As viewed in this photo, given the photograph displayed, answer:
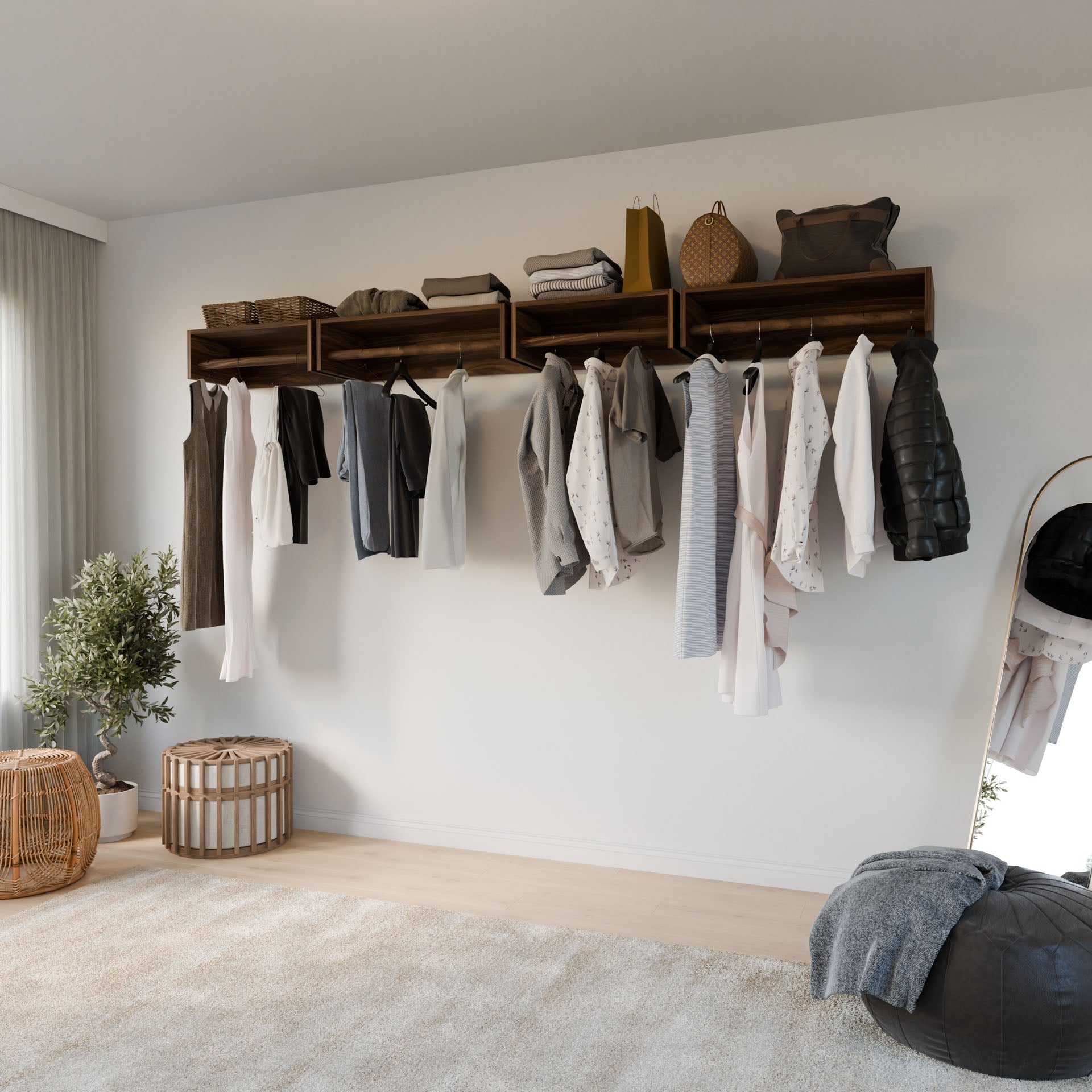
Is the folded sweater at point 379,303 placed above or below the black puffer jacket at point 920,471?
above

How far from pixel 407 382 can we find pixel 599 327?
2.39 ft

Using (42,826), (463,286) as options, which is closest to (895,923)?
(463,286)

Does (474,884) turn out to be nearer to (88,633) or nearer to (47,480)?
(88,633)

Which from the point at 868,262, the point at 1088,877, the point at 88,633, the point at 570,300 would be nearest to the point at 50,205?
the point at 88,633

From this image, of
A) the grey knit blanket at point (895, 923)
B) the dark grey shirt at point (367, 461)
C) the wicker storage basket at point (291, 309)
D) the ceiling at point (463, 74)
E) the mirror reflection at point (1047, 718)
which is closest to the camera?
the grey knit blanket at point (895, 923)

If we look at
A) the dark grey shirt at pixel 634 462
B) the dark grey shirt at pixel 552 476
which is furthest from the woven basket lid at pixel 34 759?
the dark grey shirt at pixel 634 462

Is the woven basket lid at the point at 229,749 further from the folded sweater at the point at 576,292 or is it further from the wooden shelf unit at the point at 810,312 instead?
the wooden shelf unit at the point at 810,312

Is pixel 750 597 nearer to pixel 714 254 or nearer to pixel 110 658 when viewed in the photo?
pixel 714 254

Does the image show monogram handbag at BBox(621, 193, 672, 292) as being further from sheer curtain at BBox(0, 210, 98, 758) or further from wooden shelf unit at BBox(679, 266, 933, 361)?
sheer curtain at BBox(0, 210, 98, 758)

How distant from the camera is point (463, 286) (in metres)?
3.25

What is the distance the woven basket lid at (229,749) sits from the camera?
3531mm

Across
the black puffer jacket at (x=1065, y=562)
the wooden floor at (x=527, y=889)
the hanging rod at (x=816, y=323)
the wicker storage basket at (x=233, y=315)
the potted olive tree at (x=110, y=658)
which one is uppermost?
the wicker storage basket at (x=233, y=315)

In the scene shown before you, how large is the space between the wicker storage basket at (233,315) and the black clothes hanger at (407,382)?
0.56 m

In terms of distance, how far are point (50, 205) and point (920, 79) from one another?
332 cm
